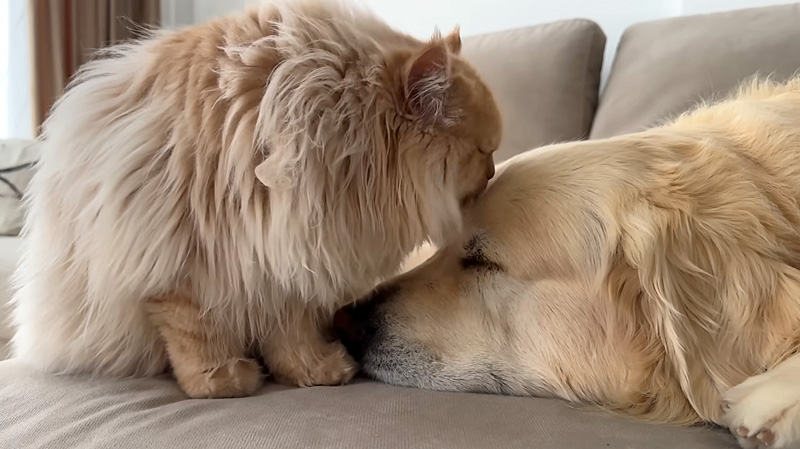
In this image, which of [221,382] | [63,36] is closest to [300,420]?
[221,382]

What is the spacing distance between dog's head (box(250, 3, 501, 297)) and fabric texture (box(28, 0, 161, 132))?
2629 millimetres

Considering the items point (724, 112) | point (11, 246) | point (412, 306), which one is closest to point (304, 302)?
point (412, 306)

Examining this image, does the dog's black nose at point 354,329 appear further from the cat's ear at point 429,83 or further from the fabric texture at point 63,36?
the fabric texture at point 63,36

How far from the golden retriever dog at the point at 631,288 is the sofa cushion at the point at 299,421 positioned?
2.6 inches

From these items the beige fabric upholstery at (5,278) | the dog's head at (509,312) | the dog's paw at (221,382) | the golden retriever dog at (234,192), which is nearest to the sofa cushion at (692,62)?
A: the dog's head at (509,312)

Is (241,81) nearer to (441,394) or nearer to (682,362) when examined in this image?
(441,394)

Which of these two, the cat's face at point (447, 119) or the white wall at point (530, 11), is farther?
the white wall at point (530, 11)

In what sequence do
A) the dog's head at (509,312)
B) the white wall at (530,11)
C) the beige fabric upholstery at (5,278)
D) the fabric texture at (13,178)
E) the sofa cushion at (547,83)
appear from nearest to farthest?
the dog's head at (509,312), the beige fabric upholstery at (5,278), the sofa cushion at (547,83), the white wall at (530,11), the fabric texture at (13,178)

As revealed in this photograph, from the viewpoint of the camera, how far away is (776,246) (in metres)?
0.86

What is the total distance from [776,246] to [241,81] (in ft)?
2.40

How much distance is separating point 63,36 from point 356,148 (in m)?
3.09

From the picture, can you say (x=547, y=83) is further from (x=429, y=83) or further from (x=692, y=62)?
(x=429, y=83)

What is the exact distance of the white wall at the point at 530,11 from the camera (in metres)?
2.30

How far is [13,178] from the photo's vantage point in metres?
2.61
